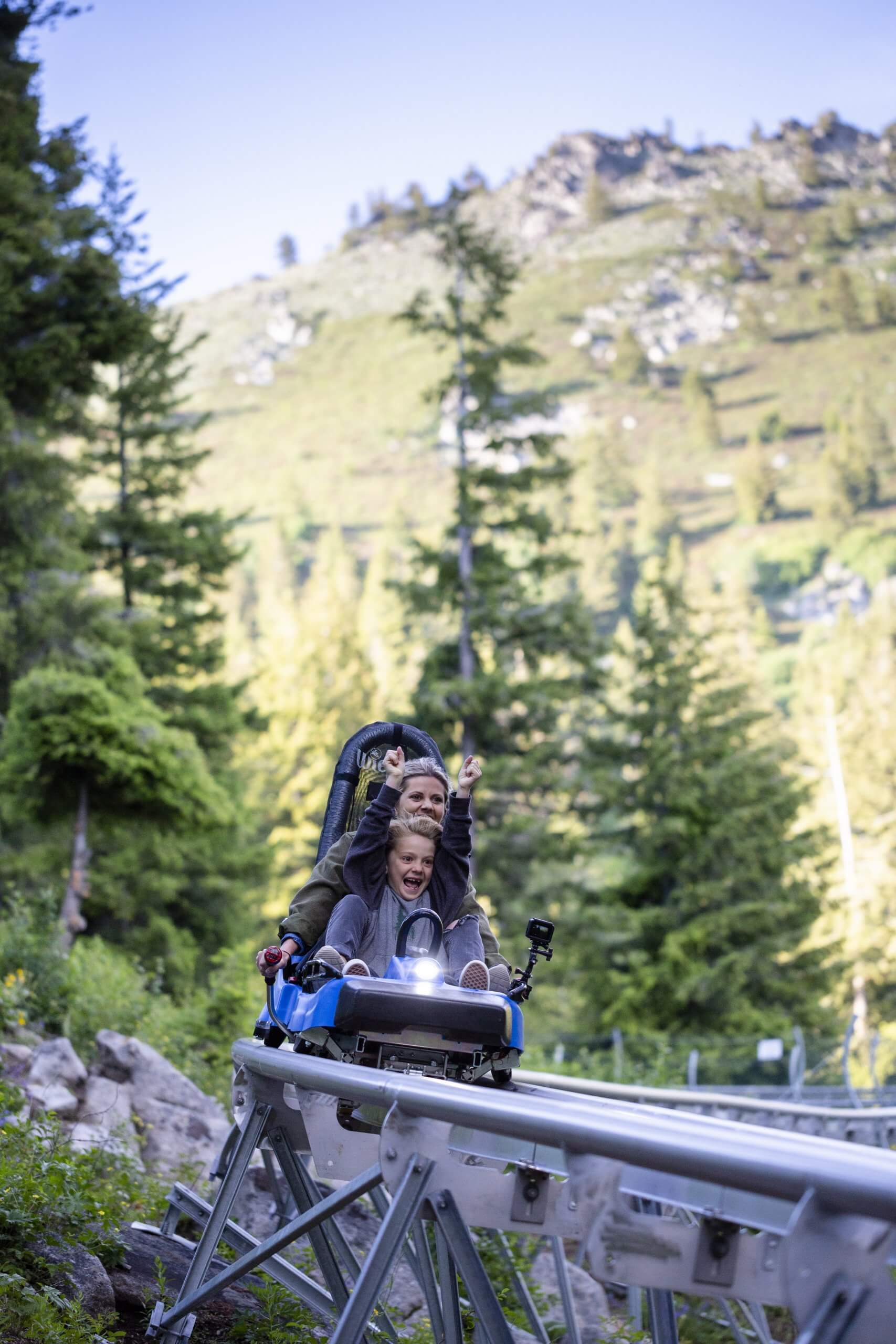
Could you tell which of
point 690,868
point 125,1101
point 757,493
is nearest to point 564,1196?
point 125,1101

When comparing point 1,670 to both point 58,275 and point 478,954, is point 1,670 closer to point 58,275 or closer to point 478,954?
point 58,275

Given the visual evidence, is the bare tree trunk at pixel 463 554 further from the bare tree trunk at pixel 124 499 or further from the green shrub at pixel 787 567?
the green shrub at pixel 787 567

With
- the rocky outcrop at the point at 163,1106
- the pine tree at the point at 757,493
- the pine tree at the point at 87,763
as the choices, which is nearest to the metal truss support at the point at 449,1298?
the rocky outcrop at the point at 163,1106

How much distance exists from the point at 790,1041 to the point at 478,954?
19920 millimetres

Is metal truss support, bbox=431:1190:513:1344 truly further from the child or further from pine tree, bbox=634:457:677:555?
pine tree, bbox=634:457:677:555

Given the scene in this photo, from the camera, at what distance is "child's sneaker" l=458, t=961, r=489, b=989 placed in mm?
4840

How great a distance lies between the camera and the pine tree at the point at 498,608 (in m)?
25.8

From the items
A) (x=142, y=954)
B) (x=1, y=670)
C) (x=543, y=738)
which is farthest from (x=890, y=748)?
(x=1, y=670)

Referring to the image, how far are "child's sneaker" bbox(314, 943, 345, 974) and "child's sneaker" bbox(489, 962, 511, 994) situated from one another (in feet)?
2.29

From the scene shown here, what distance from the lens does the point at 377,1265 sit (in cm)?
320

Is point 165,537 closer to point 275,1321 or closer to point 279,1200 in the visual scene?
point 279,1200

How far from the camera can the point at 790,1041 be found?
76.7ft

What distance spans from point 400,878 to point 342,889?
0.28m

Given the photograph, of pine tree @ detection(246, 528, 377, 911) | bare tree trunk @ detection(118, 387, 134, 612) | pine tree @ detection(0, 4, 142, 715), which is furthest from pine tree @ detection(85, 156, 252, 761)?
pine tree @ detection(246, 528, 377, 911)
